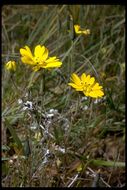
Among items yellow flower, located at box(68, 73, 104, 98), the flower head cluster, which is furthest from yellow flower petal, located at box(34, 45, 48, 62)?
yellow flower, located at box(68, 73, 104, 98)

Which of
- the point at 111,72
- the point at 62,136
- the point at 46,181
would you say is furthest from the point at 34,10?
the point at 46,181

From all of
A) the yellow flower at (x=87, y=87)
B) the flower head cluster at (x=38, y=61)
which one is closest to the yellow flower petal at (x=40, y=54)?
the flower head cluster at (x=38, y=61)

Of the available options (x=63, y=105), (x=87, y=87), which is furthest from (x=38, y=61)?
(x=63, y=105)

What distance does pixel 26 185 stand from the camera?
1338mm

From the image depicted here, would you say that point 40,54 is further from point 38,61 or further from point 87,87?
point 87,87

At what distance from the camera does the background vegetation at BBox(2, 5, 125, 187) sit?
135 cm

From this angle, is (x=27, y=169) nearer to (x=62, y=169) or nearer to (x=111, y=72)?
(x=62, y=169)

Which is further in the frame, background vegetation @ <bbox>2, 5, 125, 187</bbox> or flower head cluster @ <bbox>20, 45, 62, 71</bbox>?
background vegetation @ <bbox>2, 5, 125, 187</bbox>

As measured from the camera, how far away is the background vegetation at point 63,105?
135 centimetres

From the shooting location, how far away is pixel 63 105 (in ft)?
5.37

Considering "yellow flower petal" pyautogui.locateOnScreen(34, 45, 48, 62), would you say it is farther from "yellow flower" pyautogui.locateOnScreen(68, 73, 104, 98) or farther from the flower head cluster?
"yellow flower" pyautogui.locateOnScreen(68, 73, 104, 98)

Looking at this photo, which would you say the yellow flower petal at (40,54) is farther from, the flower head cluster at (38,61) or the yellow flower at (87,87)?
the yellow flower at (87,87)

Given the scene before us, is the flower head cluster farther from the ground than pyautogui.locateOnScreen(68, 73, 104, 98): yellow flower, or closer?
farther from the ground

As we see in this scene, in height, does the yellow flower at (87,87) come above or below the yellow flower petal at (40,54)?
below
